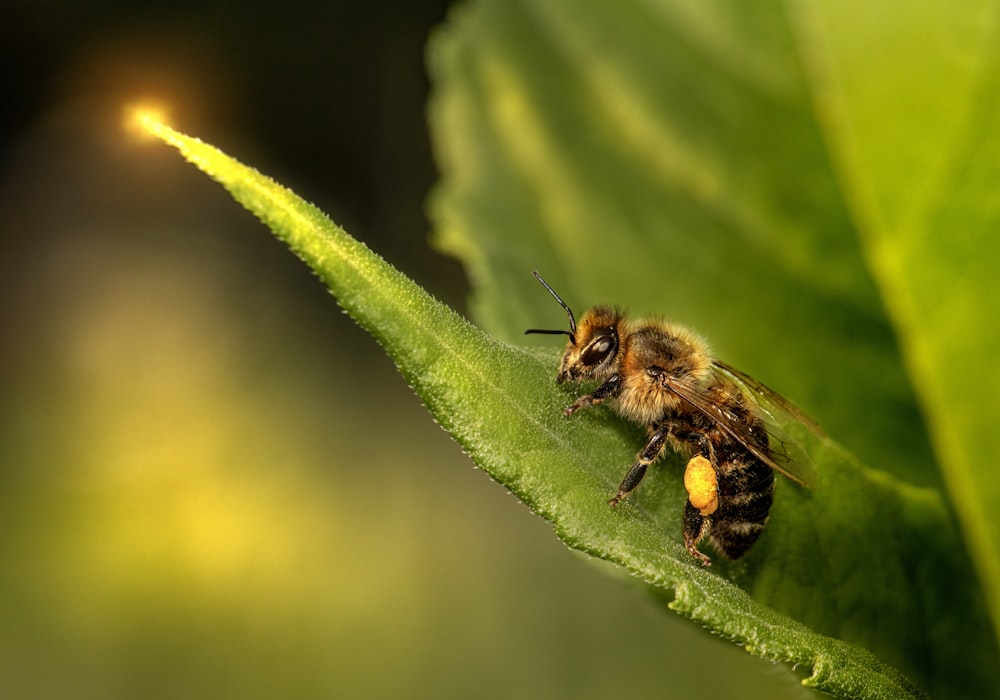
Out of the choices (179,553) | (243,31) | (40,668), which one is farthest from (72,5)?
(40,668)

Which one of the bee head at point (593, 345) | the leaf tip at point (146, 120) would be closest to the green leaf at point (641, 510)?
the leaf tip at point (146, 120)

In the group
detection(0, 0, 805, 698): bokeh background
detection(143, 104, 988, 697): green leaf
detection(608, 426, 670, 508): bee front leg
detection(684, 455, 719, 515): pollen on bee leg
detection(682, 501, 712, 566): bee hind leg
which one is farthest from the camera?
detection(0, 0, 805, 698): bokeh background

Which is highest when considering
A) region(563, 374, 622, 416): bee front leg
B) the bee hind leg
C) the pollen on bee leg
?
region(563, 374, 622, 416): bee front leg

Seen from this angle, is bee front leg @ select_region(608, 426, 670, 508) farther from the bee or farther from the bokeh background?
the bokeh background

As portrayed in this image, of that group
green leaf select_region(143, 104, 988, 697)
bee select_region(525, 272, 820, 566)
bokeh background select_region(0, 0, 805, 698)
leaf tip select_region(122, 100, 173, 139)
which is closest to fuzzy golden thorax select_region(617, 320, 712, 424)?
bee select_region(525, 272, 820, 566)

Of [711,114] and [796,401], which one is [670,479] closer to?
[796,401]

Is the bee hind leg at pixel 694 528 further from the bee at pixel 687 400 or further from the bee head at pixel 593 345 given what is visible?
the bee head at pixel 593 345
